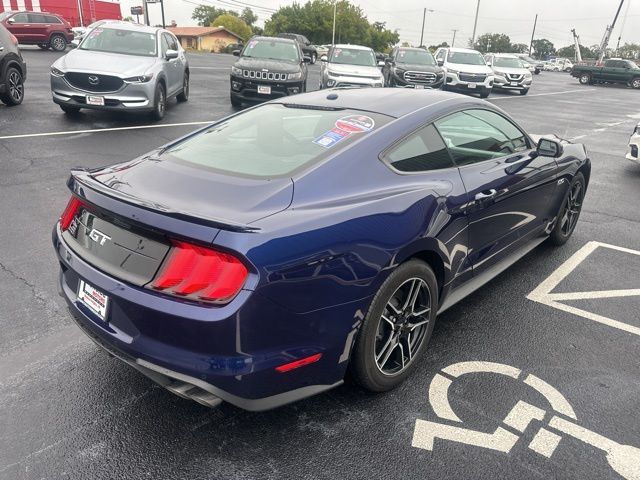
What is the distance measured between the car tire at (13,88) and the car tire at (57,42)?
19500 millimetres

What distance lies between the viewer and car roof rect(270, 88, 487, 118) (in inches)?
128

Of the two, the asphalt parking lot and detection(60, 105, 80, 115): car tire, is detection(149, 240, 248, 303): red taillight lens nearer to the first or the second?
the asphalt parking lot

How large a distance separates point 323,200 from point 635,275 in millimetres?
3551

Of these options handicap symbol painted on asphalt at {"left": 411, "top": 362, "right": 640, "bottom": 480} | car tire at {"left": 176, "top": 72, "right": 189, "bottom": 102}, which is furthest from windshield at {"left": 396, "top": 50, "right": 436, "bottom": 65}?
handicap symbol painted on asphalt at {"left": 411, "top": 362, "right": 640, "bottom": 480}

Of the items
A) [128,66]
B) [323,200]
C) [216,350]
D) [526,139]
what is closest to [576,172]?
[526,139]

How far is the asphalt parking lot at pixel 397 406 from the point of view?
2383 millimetres

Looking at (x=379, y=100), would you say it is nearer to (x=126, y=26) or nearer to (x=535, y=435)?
(x=535, y=435)

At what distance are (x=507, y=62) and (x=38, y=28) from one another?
75.4 feet

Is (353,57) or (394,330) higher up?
(353,57)

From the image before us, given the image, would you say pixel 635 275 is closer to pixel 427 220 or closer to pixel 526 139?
pixel 526 139

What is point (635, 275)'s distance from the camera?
183 inches

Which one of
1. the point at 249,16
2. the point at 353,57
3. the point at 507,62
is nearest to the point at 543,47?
the point at 249,16

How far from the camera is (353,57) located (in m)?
15.9

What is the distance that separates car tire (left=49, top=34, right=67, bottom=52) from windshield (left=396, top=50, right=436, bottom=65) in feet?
62.0
